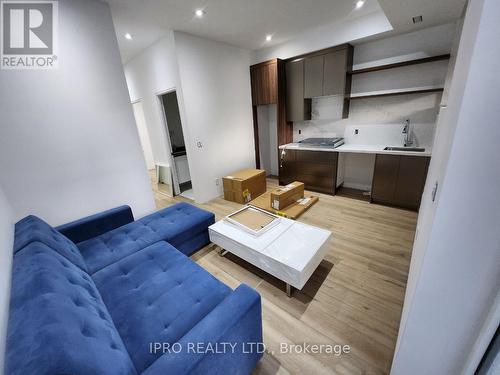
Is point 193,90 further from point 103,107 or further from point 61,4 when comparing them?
point 61,4

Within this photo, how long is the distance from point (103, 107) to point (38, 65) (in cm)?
57

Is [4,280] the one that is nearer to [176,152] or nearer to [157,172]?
[176,152]

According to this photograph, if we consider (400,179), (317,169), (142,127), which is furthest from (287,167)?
(142,127)

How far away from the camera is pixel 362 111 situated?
11.3 feet

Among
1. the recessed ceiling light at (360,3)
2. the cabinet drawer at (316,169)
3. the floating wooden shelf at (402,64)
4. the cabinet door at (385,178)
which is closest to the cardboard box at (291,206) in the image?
the cabinet drawer at (316,169)

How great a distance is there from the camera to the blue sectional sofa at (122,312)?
0.65 meters

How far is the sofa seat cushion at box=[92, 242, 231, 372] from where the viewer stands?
1071mm

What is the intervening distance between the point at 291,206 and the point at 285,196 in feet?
0.84

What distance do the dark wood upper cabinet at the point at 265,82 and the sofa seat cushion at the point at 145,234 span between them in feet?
9.03

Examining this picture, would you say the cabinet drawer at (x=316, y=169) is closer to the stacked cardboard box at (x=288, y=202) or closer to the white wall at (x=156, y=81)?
the stacked cardboard box at (x=288, y=202)

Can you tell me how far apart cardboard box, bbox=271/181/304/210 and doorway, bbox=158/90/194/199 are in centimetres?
182

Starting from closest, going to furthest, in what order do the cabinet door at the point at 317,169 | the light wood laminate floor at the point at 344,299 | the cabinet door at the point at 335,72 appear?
1. the light wood laminate floor at the point at 344,299
2. the cabinet door at the point at 335,72
3. the cabinet door at the point at 317,169

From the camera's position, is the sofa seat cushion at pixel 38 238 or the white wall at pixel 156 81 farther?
the white wall at pixel 156 81

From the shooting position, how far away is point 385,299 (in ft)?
5.42
